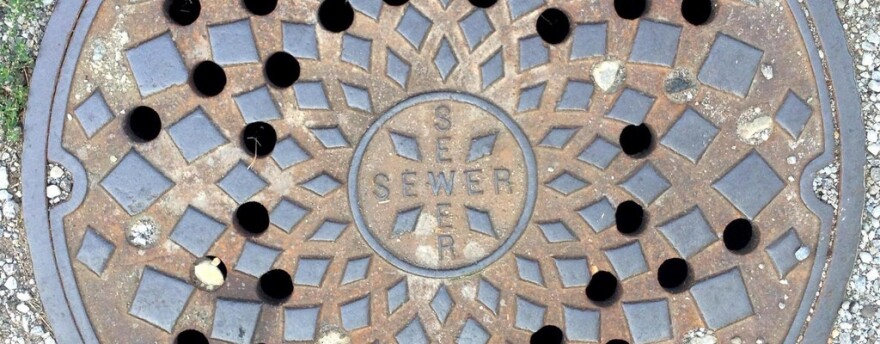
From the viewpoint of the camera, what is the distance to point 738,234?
190 cm

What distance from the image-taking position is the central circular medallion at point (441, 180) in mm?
1750

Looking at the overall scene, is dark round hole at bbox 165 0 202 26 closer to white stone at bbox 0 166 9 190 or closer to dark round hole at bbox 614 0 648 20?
white stone at bbox 0 166 9 190

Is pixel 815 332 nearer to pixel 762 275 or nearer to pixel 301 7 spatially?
pixel 762 275

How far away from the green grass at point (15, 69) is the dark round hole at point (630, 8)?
4.68ft

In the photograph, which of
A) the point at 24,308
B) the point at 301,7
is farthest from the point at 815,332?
the point at 24,308

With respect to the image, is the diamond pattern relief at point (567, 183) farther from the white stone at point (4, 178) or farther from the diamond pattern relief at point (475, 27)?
the white stone at point (4, 178)

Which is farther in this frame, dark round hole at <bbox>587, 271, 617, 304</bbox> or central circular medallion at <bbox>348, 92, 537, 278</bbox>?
dark round hole at <bbox>587, 271, 617, 304</bbox>

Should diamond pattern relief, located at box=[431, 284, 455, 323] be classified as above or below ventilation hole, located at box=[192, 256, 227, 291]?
below

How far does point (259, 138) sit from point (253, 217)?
0.20 m

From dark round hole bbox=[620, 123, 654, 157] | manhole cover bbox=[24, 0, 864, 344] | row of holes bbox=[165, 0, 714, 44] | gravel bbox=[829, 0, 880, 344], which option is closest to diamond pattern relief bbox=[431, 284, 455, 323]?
manhole cover bbox=[24, 0, 864, 344]

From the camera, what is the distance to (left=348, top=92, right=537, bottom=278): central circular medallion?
175 cm

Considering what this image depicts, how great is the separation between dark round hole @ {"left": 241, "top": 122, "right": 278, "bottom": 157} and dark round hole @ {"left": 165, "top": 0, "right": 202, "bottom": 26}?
30cm

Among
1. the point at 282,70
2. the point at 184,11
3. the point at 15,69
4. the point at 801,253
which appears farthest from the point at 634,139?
the point at 15,69

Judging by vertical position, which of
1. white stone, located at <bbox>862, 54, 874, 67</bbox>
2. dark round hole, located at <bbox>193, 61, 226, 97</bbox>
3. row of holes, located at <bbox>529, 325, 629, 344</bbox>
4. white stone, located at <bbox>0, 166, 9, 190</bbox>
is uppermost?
dark round hole, located at <bbox>193, 61, 226, 97</bbox>
